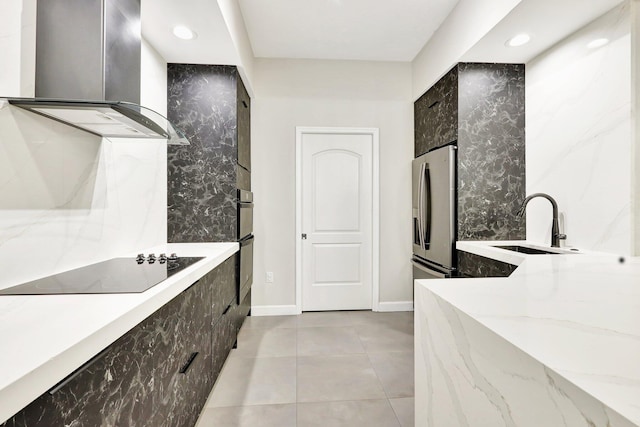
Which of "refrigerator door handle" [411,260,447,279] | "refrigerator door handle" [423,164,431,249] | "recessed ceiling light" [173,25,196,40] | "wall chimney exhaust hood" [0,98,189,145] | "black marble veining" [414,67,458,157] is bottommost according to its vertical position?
"refrigerator door handle" [411,260,447,279]

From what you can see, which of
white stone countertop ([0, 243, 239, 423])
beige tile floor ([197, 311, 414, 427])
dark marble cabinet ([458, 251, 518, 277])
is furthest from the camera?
dark marble cabinet ([458, 251, 518, 277])

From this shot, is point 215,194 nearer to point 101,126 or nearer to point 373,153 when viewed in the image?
point 101,126

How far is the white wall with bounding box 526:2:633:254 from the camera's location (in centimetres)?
187

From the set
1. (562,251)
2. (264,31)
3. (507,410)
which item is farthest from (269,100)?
(507,410)

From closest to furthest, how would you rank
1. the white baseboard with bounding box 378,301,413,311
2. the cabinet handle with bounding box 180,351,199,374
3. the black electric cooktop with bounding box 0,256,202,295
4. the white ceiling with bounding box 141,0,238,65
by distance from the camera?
the black electric cooktop with bounding box 0,256,202,295 < the cabinet handle with bounding box 180,351,199,374 < the white ceiling with bounding box 141,0,238,65 < the white baseboard with bounding box 378,301,413,311

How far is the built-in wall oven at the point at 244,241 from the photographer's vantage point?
8.96ft

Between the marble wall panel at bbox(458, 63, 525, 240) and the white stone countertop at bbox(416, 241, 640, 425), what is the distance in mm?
1522

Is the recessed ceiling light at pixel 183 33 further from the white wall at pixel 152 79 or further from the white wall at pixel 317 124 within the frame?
the white wall at pixel 317 124

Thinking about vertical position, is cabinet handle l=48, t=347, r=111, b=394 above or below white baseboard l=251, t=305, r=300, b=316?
above

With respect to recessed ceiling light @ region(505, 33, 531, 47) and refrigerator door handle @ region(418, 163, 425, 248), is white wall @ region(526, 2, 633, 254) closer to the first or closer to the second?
recessed ceiling light @ region(505, 33, 531, 47)

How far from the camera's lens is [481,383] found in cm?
67

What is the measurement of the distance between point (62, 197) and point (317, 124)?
2.56m

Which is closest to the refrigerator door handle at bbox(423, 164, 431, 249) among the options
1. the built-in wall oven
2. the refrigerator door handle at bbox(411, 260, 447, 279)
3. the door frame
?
the refrigerator door handle at bbox(411, 260, 447, 279)

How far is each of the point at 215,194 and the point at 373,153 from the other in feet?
5.92
